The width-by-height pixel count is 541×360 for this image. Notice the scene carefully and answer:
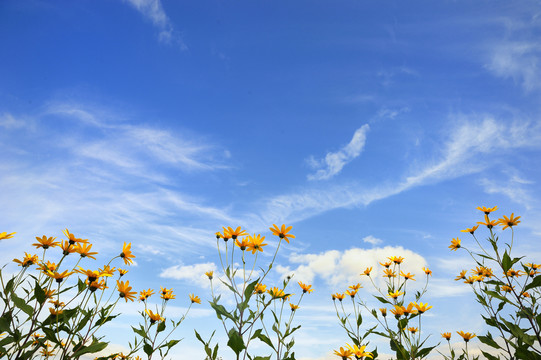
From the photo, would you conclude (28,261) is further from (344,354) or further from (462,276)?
(462,276)

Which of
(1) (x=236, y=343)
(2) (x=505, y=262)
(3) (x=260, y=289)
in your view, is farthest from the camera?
(3) (x=260, y=289)

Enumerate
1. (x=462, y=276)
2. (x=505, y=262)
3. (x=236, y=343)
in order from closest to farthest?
(x=236, y=343) < (x=505, y=262) < (x=462, y=276)

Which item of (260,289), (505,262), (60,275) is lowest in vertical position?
(60,275)

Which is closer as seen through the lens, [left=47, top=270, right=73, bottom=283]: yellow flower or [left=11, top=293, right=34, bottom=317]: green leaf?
[left=11, top=293, right=34, bottom=317]: green leaf

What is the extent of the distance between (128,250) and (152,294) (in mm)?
2039

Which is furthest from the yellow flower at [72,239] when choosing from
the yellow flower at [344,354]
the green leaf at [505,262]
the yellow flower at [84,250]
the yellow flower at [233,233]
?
the green leaf at [505,262]

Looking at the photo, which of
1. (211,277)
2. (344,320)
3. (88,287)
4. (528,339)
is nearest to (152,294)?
(211,277)

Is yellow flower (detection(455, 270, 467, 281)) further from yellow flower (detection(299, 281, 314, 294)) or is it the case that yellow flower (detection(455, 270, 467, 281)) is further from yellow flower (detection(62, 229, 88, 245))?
yellow flower (detection(62, 229, 88, 245))

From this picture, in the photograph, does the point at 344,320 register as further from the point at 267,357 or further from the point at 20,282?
the point at 20,282

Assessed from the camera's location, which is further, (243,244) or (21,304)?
(243,244)

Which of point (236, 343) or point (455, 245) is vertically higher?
point (455, 245)

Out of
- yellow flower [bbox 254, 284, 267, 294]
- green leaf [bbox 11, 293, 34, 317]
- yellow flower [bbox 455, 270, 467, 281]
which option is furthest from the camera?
yellow flower [bbox 455, 270, 467, 281]

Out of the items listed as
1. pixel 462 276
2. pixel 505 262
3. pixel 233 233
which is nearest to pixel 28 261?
pixel 233 233

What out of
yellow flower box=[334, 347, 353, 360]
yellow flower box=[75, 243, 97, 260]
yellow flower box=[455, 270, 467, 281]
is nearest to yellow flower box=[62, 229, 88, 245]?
yellow flower box=[75, 243, 97, 260]
